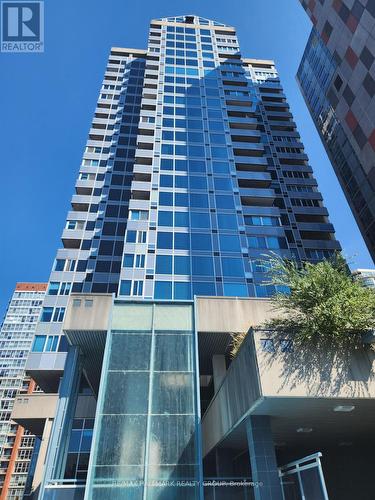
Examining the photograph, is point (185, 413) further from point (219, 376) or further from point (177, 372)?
point (219, 376)

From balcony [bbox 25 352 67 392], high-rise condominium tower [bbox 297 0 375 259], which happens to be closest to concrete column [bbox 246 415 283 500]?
balcony [bbox 25 352 67 392]

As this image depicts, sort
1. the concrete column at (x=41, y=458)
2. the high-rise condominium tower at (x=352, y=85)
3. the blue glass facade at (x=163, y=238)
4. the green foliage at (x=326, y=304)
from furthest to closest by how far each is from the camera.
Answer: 1. the high-rise condominium tower at (x=352, y=85)
2. the concrete column at (x=41, y=458)
3. the blue glass facade at (x=163, y=238)
4. the green foliage at (x=326, y=304)

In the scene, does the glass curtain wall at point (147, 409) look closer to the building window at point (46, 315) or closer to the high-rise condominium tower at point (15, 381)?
the building window at point (46, 315)

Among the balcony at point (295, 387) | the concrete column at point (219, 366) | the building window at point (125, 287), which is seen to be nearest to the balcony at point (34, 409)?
the building window at point (125, 287)

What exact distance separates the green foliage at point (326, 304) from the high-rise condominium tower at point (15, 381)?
7732cm

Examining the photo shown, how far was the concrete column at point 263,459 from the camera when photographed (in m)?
10.3

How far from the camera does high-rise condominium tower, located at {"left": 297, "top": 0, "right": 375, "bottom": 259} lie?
83.9 ft

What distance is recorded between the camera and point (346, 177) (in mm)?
40875

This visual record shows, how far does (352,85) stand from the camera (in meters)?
27.9

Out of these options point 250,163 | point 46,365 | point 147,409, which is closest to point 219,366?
point 147,409

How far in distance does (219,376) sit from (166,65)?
166 ft

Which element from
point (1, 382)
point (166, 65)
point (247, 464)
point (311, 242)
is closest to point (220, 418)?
point (247, 464)

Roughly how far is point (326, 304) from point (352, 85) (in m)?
25.0

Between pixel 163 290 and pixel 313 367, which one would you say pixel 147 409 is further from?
pixel 163 290
